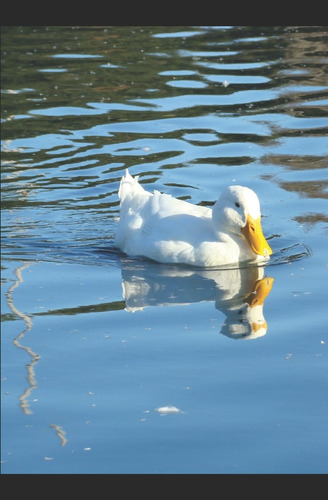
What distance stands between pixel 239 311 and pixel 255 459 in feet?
8.50

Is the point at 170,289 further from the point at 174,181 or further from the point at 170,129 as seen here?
the point at 170,129

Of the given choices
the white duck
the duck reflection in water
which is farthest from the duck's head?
the duck reflection in water

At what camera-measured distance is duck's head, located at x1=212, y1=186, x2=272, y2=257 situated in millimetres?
9562

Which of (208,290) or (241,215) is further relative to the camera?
(241,215)

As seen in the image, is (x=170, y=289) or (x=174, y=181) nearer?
(x=170, y=289)

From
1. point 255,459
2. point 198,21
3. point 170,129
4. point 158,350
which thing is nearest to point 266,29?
point 170,129

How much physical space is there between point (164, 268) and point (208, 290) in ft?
2.03

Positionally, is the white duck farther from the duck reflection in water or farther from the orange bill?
the duck reflection in water

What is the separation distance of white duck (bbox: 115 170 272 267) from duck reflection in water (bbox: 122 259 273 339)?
4.6 inches

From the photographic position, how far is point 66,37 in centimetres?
2058

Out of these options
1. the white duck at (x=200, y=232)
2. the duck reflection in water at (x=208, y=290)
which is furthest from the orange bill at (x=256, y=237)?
the duck reflection in water at (x=208, y=290)

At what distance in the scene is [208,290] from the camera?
9016 millimetres

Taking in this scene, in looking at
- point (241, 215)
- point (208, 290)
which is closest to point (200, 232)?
point (241, 215)

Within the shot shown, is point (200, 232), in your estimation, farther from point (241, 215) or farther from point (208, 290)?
point (208, 290)
